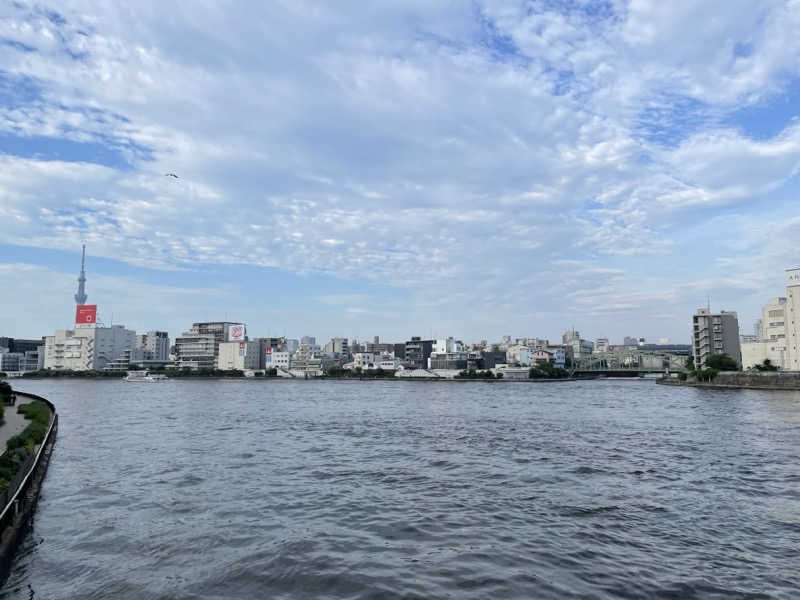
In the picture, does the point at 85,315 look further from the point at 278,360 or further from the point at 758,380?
the point at 758,380

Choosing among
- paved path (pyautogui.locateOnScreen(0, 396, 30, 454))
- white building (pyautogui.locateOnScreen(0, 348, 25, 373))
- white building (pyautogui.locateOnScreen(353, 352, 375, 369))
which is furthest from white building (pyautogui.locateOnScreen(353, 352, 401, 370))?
paved path (pyautogui.locateOnScreen(0, 396, 30, 454))

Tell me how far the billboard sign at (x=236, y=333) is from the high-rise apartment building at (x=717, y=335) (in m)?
120

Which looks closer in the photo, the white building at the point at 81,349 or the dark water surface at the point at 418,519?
the dark water surface at the point at 418,519

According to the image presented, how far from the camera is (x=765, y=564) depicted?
11.0 metres

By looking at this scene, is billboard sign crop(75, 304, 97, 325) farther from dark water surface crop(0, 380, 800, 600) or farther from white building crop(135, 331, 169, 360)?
dark water surface crop(0, 380, 800, 600)

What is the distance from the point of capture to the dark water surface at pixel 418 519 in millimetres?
10328

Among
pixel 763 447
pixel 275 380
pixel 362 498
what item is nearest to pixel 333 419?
pixel 362 498

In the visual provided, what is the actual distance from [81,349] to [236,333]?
47.0 meters

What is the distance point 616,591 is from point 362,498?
8.59 m

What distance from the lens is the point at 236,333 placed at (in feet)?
510

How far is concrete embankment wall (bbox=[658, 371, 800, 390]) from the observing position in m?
75.1

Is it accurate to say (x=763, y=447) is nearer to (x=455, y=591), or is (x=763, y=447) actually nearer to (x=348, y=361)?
(x=455, y=591)

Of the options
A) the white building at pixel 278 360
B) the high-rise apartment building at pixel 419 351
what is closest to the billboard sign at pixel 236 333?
the white building at pixel 278 360

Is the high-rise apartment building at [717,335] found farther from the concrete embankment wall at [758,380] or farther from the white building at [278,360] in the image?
the white building at [278,360]
